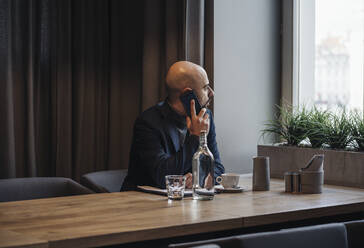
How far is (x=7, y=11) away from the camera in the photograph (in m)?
3.44

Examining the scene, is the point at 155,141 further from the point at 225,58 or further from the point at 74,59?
the point at 74,59

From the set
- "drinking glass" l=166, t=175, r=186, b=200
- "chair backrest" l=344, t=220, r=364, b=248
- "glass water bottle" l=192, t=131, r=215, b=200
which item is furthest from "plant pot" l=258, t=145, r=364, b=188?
"chair backrest" l=344, t=220, r=364, b=248

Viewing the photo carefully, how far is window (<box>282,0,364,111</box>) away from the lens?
3422 millimetres

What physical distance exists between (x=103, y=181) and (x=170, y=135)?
53cm

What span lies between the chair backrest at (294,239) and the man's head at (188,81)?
4.60ft

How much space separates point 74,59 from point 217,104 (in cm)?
113

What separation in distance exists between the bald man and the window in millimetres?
1050

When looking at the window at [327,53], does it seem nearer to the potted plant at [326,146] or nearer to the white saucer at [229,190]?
the potted plant at [326,146]

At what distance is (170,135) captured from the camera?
9.12 feet

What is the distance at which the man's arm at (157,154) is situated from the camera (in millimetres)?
2541

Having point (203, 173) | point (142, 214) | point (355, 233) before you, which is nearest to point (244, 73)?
point (203, 173)

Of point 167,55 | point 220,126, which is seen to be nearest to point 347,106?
point 220,126

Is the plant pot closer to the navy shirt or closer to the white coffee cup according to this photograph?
the navy shirt

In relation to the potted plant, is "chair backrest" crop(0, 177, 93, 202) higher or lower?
lower
